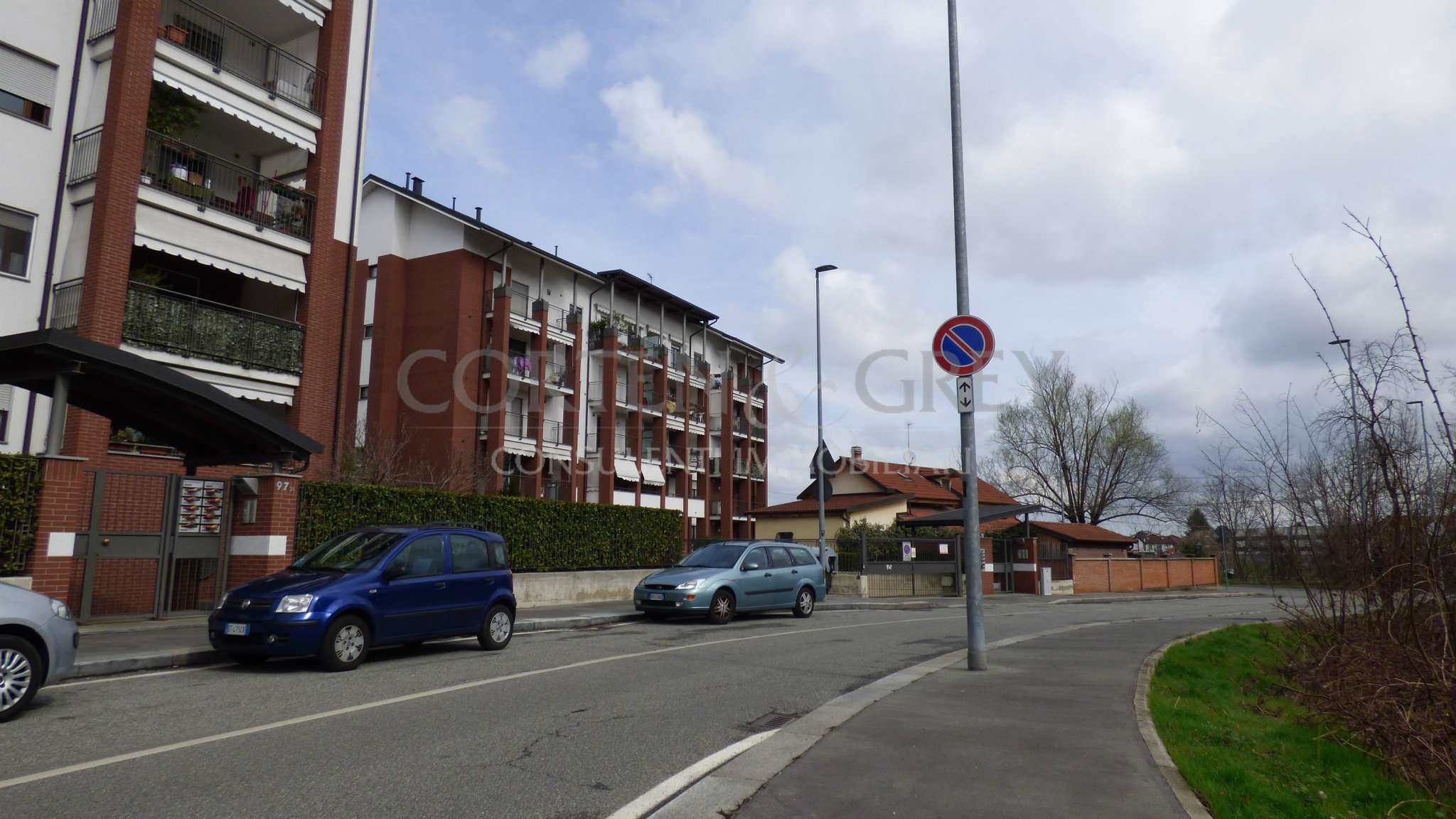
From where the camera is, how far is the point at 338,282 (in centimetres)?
2142

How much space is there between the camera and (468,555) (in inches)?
468

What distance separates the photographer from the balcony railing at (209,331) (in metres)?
17.4

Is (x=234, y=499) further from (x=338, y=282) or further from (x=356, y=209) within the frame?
(x=356, y=209)

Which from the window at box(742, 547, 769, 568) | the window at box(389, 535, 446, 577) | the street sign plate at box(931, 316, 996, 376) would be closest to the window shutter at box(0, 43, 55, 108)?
the window at box(389, 535, 446, 577)

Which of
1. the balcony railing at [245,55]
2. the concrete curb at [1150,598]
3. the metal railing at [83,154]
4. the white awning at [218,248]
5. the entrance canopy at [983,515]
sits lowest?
the concrete curb at [1150,598]

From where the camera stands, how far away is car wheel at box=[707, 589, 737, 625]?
656 inches

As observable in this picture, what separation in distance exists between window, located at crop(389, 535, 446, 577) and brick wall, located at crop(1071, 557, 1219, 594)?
30.9m

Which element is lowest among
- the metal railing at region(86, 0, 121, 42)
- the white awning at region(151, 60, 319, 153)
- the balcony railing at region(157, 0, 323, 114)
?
the white awning at region(151, 60, 319, 153)

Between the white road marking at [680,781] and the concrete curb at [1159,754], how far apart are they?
265cm

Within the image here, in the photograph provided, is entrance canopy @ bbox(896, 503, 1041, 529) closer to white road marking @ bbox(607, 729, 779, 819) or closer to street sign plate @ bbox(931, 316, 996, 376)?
street sign plate @ bbox(931, 316, 996, 376)

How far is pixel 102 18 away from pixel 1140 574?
41.4m

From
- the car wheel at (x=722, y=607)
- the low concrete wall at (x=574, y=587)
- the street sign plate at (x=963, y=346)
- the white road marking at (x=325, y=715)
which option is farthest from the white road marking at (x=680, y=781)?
the low concrete wall at (x=574, y=587)

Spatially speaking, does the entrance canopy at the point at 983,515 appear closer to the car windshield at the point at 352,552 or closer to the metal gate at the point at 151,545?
the car windshield at the point at 352,552

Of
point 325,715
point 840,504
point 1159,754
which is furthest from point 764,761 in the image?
point 840,504
